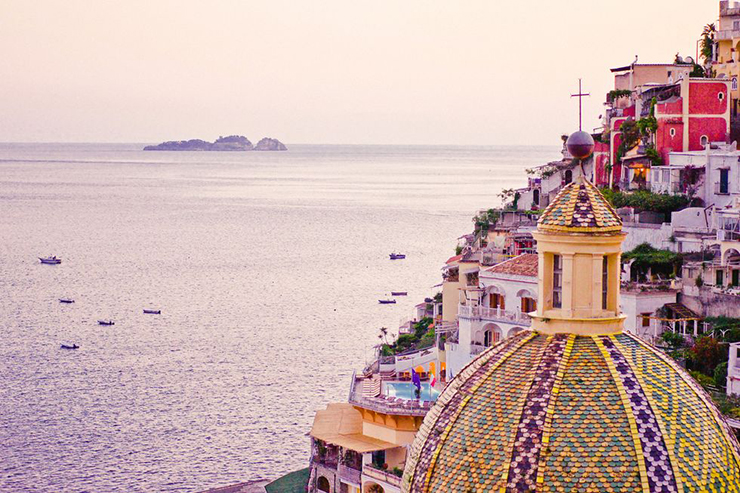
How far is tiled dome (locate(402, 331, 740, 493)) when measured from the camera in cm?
1554

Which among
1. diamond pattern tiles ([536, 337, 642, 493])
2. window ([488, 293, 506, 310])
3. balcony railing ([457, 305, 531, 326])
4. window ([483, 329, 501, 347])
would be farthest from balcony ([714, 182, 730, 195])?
diamond pattern tiles ([536, 337, 642, 493])

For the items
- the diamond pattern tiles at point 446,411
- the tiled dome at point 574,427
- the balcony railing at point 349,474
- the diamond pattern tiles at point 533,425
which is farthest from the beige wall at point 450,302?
the diamond pattern tiles at point 533,425

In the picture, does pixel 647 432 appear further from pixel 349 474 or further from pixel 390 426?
pixel 349 474

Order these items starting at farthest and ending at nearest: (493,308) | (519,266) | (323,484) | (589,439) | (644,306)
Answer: (519,266) < (493,308) < (323,484) < (644,306) < (589,439)

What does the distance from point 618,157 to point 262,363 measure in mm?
22201

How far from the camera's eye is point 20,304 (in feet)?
308

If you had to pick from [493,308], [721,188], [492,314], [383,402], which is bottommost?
[383,402]

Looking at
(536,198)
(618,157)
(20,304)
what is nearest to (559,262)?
(618,157)

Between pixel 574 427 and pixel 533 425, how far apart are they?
1.62 ft

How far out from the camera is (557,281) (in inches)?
672

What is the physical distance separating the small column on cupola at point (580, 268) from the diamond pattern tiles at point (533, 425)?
16.8 inches

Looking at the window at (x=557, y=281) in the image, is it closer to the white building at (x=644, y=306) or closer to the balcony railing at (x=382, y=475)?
the balcony railing at (x=382, y=475)

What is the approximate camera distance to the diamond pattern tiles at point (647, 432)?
15.5 meters

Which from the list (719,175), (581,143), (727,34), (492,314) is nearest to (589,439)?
(581,143)
